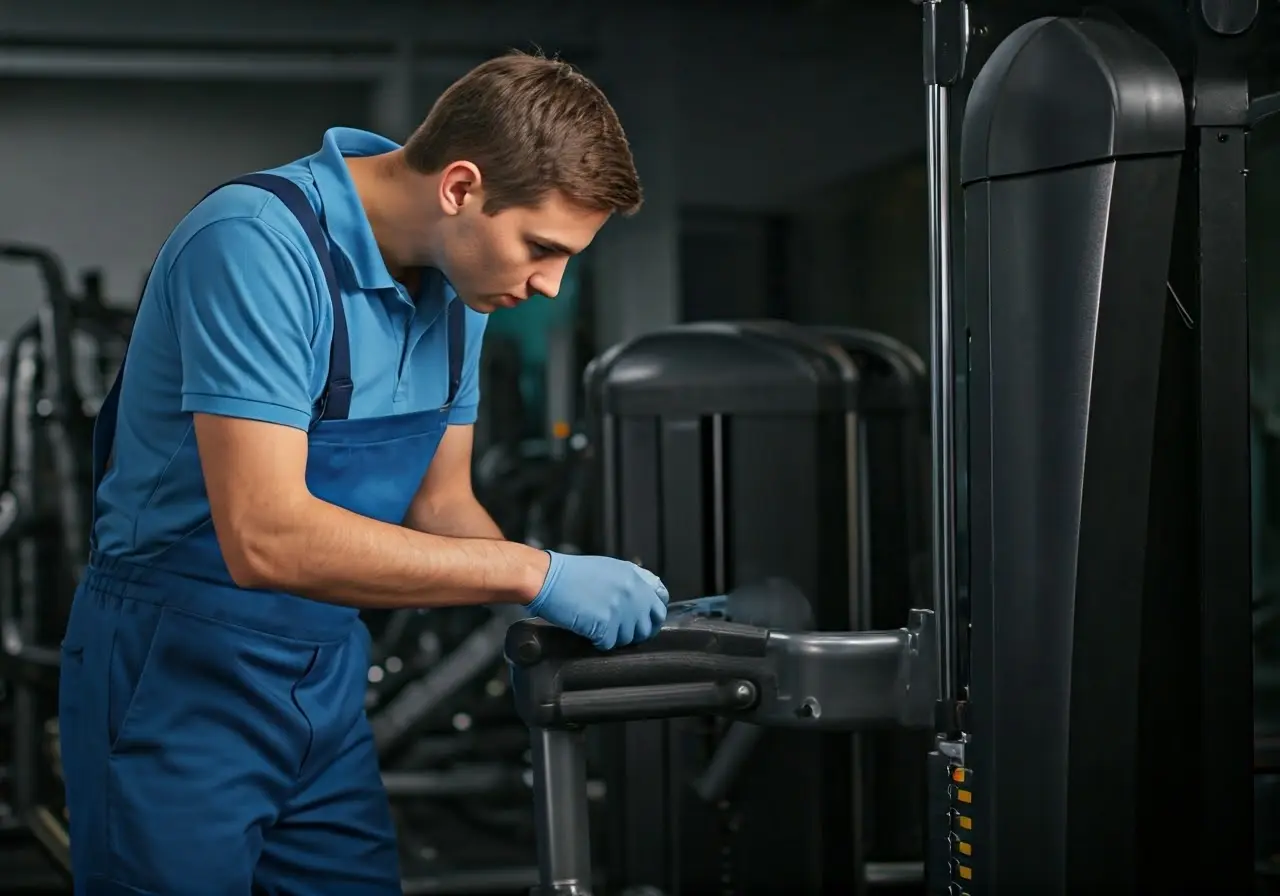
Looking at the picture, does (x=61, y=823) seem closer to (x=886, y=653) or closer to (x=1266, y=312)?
(x=886, y=653)

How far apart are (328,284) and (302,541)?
10.1 inches

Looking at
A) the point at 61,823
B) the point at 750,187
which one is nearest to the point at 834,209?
the point at 750,187

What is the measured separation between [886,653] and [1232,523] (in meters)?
0.33

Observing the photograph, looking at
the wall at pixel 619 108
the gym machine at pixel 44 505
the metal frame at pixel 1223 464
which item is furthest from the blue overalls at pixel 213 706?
the wall at pixel 619 108

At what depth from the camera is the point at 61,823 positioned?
304 centimetres

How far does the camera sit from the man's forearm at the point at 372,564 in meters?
1.24

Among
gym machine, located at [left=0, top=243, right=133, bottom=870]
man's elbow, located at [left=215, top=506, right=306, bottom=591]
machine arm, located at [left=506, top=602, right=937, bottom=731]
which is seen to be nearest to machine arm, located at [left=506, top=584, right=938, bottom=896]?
machine arm, located at [left=506, top=602, right=937, bottom=731]

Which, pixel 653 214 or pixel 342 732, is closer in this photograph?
pixel 342 732

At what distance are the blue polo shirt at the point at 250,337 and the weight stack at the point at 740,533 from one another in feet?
1.47

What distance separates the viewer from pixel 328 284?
1.35m

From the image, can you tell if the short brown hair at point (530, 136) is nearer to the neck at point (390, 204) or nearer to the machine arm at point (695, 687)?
the neck at point (390, 204)

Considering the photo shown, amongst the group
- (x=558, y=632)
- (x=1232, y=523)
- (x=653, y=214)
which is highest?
(x=653, y=214)

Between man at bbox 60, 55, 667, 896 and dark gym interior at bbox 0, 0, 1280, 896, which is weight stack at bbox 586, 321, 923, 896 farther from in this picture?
man at bbox 60, 55, 667, 896

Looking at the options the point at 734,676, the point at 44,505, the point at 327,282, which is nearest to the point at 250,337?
the point at 327,282
